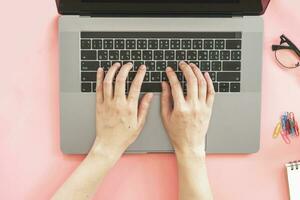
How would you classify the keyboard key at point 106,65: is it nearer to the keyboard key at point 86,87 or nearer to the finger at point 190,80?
the keyboard key at point 86,87

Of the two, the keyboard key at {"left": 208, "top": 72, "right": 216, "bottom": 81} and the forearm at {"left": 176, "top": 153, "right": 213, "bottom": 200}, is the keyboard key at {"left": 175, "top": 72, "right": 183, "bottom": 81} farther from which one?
the forearm at {"left": 176, "top": 153, "right": 213, "bottom": 200}

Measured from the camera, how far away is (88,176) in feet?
3.10

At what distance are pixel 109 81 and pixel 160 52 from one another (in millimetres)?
128

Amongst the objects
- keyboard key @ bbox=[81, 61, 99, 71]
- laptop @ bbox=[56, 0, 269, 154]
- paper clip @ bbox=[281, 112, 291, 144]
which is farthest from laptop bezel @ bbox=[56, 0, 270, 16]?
paper clip @ bbox=[281, 112, 291, 144]

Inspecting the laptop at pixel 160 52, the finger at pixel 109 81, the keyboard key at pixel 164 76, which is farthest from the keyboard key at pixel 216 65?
the finger at pixel 109 81

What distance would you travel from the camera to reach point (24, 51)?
3.22 ft

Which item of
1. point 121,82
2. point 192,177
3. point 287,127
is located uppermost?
point 121,82

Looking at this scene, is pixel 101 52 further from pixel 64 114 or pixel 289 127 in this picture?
pixel 289 127

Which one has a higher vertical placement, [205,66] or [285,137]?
[205,66]

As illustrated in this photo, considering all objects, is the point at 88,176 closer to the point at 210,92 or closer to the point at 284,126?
the point at 210,92

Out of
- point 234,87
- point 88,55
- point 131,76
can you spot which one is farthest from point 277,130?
point 88,55

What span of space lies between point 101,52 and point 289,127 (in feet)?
1.49

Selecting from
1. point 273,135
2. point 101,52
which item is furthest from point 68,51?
point 273,135

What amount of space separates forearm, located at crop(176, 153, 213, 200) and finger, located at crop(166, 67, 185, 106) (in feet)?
0.39
